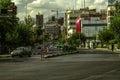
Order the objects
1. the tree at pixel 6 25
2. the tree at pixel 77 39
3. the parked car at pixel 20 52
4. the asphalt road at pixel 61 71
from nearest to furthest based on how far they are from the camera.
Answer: the asphalt road at pixel 61 71, the parked car at pixel 20 52, the tree at pixel 6 25, the tree at pixel 77 39

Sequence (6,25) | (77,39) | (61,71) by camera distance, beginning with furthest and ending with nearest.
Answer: (77,39)
(6,25)
(61,71)

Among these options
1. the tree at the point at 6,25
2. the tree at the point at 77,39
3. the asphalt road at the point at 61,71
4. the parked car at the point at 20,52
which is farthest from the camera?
the tree at the point at 77,39

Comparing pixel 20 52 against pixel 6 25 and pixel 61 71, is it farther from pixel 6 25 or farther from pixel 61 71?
pixel 61 71

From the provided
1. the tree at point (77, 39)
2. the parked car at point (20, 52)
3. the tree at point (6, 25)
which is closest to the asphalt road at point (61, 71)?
the parked car at point (20, 52)

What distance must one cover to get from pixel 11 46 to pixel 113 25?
72.6 feet

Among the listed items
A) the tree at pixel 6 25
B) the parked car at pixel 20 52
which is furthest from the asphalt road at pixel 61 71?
the tree at pixel 6 25

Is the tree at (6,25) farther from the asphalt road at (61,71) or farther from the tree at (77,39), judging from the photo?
the tree at (77,39)

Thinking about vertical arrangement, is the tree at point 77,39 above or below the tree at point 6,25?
below

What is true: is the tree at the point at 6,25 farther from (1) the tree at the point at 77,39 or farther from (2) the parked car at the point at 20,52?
(1) the tree at the point at 77,39

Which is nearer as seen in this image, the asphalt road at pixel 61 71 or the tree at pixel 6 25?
the asphalt road at pixel 61 71

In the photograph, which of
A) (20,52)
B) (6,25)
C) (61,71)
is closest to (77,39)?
(6,25)

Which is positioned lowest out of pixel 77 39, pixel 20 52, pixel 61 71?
pixel 20 52

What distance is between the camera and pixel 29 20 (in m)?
126

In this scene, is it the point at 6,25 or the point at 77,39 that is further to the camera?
the point at 77,39
